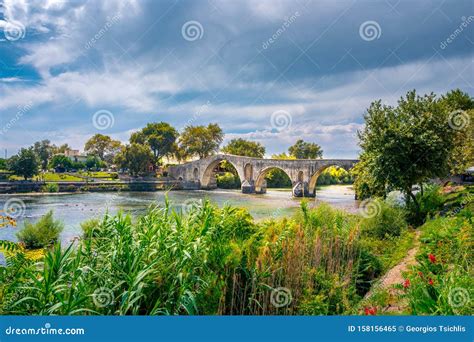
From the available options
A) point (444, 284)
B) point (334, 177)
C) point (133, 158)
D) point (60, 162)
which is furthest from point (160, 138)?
point (444, 284)

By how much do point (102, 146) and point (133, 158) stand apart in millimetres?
9228

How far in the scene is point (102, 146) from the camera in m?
49.4

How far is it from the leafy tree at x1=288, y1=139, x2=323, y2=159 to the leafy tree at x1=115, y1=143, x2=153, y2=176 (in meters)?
22.5

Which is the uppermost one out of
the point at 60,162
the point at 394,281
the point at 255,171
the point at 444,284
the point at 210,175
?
the point at 60,162

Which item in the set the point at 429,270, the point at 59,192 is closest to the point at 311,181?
the point at 59,192

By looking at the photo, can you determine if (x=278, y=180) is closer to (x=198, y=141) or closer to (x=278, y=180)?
(x=278, y=180)

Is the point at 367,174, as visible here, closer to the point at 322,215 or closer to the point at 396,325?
the point at 322,215

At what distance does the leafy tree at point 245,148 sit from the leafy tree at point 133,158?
13264mm

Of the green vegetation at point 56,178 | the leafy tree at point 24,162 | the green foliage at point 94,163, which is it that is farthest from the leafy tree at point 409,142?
the green foliage at point 94,163

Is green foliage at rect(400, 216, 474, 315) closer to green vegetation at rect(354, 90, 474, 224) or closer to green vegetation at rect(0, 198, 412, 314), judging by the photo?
green vegetation at rect(0, 198, 412, 314)

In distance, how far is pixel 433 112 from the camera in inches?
484

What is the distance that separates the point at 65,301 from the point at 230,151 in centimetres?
5001

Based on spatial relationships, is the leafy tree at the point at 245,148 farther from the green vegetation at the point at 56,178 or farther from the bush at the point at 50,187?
the bush at the point at 50,187

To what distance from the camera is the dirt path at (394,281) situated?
4.48 metres
